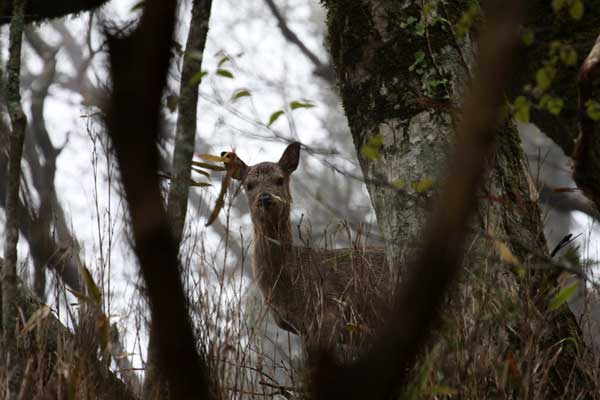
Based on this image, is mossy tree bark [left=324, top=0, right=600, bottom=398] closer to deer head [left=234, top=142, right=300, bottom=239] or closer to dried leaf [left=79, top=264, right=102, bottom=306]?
dried leaf [left=79, top=264, right=102, bottom=306]

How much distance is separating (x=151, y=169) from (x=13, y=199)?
1.76 meters

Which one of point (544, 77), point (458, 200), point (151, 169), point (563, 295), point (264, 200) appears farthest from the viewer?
point (264, 200)

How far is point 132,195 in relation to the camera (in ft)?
3.64

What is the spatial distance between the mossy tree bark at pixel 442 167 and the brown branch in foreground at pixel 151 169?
240cm

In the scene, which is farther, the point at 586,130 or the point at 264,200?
the point at 264,200

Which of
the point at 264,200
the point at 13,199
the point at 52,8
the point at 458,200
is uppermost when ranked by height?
the point at 52,8

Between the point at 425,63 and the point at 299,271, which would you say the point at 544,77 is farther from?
the point at 299,271

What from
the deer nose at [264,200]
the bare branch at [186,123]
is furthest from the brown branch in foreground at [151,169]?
the deer nose at [264,200]

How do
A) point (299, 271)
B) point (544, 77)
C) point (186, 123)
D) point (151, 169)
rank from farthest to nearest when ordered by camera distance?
point (299, 271), point (186, 123), point (544, 77), point (151, 169)

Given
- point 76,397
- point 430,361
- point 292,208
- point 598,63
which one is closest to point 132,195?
point 430,361

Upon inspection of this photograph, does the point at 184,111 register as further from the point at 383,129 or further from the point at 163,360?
the point at 383,129

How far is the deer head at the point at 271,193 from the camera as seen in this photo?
725 cm

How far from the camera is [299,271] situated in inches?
209

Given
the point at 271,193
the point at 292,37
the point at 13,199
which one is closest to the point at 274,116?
the point at 13,199
